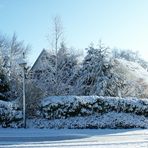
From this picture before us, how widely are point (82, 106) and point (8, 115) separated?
4.57 m

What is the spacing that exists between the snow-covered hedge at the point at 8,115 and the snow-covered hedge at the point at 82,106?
1.87m

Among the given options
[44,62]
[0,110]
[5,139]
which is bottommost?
[5,139]

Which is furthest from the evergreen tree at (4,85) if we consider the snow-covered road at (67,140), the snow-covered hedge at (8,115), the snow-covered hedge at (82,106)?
the snow-covered road at (67,140)

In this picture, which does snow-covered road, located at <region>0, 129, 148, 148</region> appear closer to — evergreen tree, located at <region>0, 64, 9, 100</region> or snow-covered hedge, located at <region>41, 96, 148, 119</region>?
snow-covered hedge, located at <region>41, 96, 148, 119</region>

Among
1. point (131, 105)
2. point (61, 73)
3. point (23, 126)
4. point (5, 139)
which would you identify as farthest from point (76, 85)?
point (5, 139)

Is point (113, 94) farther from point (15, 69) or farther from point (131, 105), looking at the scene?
point (15, 69)

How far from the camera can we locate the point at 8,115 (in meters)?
21.4

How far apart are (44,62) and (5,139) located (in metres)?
16.3

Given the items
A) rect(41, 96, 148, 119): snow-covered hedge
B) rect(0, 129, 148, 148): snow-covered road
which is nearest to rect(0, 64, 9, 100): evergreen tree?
rect(41, 96, 148, 119): snow-covered hedge

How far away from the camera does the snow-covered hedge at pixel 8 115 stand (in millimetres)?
21391

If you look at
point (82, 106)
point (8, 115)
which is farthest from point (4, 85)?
point (82, 106)

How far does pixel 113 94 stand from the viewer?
29.9 meters

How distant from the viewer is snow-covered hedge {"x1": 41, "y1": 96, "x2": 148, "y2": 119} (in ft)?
74.6

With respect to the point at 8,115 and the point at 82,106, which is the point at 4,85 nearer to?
the point at 8,115
